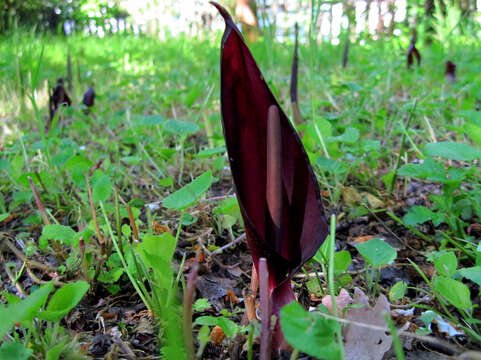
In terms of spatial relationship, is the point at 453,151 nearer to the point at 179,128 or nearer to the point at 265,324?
the point at 265,324

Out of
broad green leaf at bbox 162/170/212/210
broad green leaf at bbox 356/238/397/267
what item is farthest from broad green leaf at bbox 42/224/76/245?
broad green leaf at bbox 356/238/397/267

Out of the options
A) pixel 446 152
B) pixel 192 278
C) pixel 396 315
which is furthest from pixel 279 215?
pixel 446 152

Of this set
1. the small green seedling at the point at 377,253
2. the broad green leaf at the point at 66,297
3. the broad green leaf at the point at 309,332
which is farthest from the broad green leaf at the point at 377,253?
the broad green leaf at the point at 66,297

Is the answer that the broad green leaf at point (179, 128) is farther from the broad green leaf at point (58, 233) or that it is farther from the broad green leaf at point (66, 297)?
the broad green leaf at point (66, 297)

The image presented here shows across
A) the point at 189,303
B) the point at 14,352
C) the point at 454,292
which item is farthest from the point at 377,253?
the point at 14,352

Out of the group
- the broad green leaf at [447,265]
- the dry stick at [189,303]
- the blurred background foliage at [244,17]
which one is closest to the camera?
the dry stick at [189,303]

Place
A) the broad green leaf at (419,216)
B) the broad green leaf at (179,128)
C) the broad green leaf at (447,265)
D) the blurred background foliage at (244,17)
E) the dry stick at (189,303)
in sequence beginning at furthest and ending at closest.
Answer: the blurred background foliage at (244,17), the broad green leaf at (179,128), the broad green leaf at (419,216), the broad green leaf at (447,265), the dry stick at (189,303)

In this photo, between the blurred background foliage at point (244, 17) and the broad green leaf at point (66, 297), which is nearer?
the broad green leaf at point (66, 297)
